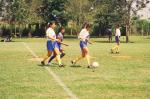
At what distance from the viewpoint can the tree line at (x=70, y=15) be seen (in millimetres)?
65125

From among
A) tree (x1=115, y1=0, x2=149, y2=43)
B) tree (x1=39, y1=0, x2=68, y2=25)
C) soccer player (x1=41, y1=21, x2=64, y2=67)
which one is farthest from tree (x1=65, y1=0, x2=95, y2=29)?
soccer player (x1=41, y1=21, x2=64, y2=67)

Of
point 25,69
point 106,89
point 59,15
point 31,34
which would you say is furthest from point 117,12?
point 106,89

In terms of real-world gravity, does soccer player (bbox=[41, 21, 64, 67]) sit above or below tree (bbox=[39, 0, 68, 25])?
below

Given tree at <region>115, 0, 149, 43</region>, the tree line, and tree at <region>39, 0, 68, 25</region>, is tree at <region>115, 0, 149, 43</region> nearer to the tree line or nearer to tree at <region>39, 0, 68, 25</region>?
the tree line

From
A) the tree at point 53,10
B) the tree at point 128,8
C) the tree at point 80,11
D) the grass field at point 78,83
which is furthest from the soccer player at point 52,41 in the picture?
the tree at point 53,10

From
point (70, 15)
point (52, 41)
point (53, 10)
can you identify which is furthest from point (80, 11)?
point (52, 41)

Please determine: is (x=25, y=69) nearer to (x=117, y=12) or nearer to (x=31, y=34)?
(x=117, y=12)

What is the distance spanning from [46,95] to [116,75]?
220 inches

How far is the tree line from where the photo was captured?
6512cm

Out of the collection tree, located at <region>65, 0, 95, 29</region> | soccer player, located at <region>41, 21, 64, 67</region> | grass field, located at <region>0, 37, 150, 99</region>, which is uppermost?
tree, located at <region>65, 0, 95, 29</region>

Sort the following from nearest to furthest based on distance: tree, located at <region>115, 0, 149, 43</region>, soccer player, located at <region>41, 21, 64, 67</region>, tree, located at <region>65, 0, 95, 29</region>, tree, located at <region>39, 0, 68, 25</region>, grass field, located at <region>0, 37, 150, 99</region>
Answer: grass field, located at <region>0, 37, 150, 99</region>
soccer player, located at <region>41, 21, 64, 67</region>
tree, located at <region>115, 0, 149, 43</region>
tree, located at <region>65, 0, 95, 29</region>
tree, located at <region>39, 0, 68, 25</region>

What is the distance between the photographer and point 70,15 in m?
75.2

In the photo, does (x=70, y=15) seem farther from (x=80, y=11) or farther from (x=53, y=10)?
(x=53, y=10)

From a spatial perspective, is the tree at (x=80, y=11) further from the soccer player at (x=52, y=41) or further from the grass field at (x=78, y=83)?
the grass field at (x=78, y=83)
